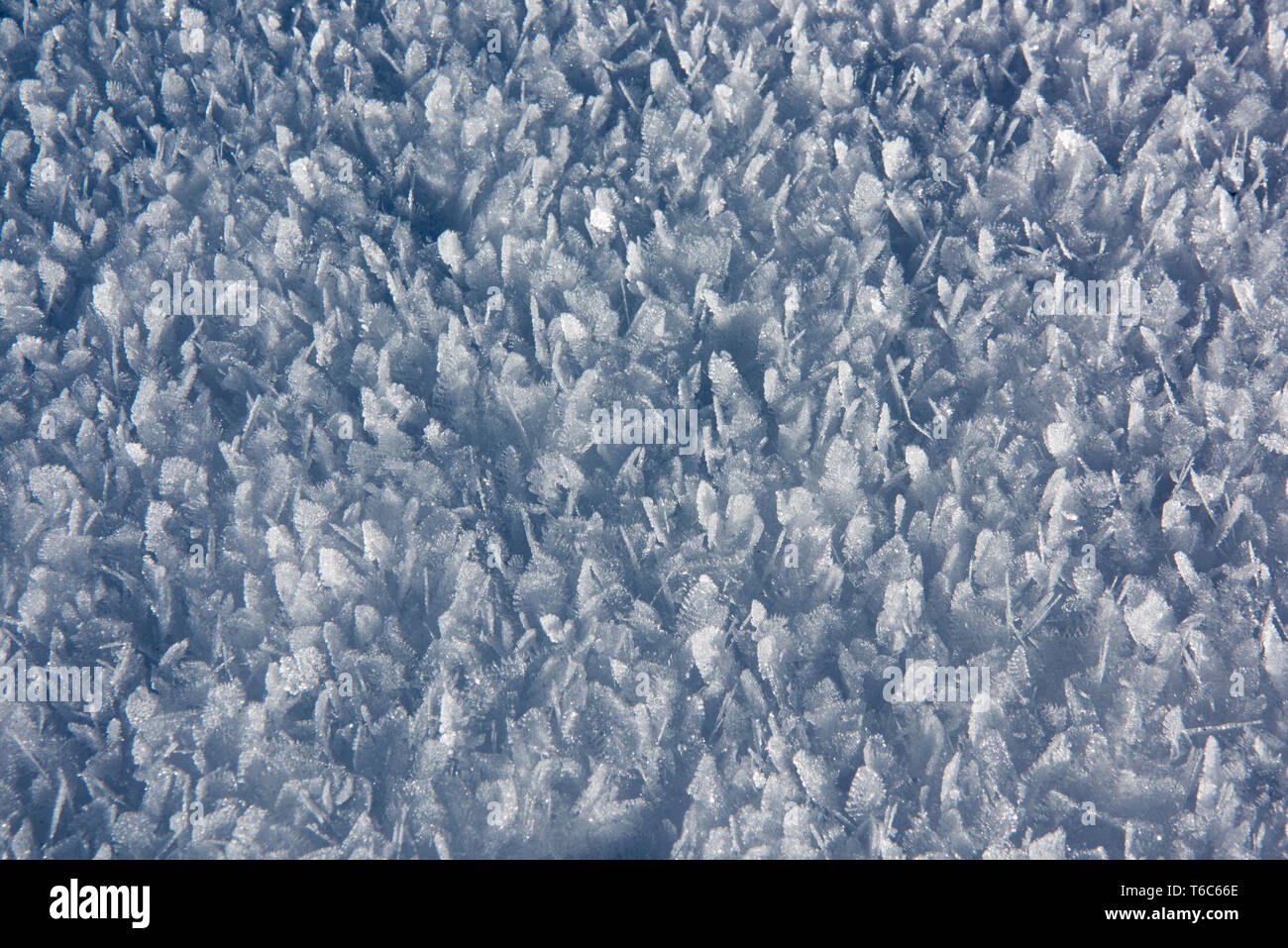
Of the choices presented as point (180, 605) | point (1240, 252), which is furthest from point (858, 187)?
point (180, 605)

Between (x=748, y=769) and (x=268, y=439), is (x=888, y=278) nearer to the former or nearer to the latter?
(x=748, y=769)

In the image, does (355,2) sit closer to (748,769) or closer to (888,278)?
(888,278)

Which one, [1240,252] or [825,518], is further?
[1240,252]
